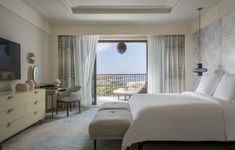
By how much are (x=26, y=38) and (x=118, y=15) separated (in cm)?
229

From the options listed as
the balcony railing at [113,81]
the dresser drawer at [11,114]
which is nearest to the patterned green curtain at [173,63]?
the balcony railing at [113,81]

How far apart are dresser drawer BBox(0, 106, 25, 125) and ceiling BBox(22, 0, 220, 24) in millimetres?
2340

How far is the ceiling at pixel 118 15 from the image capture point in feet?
17.0

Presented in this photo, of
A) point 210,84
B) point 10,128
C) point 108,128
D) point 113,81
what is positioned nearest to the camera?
point 108,128

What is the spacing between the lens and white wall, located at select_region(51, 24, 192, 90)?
7039mm

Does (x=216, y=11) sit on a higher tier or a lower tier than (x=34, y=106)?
higher

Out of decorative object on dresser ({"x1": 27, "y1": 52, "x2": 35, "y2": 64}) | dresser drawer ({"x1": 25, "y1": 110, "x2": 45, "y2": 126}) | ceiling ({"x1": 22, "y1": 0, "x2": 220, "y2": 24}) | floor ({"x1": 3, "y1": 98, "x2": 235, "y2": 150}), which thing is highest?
ceiling ({"x1": 22, "y1": 0, "x2": 220, "y2": 24})

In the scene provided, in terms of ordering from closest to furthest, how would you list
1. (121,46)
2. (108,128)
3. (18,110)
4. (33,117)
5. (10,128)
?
(108,128) < (10,128) < (18,110) < (33,117) < (121,46)

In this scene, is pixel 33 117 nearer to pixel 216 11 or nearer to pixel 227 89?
pixel 227 89

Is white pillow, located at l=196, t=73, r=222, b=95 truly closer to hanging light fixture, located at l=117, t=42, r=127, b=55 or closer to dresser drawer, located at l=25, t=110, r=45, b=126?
dresser drawer, located at l=25, t=110, r=45, b=126

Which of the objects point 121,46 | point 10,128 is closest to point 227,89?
point 10,128

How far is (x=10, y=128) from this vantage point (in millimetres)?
3590

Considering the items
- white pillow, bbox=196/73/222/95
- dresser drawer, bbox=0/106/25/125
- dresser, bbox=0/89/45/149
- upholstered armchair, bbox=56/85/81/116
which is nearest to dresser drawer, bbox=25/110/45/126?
dresser, bbox=0/89/45/149

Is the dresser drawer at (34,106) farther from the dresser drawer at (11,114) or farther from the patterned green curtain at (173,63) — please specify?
the patterned green curtain at (173,63)
